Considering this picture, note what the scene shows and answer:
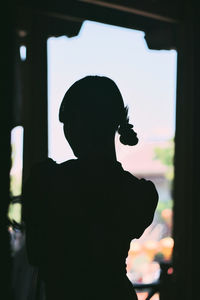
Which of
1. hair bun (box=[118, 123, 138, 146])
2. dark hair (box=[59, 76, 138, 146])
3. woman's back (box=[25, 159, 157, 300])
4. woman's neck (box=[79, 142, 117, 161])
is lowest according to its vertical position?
woman's back (box=[25, 159, 157, 300])

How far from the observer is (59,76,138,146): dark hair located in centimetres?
67

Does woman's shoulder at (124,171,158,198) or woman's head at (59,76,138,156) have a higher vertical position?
woman's head at (59,76,138,156)

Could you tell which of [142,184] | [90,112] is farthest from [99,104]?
[142,184]

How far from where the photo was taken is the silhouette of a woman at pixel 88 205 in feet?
2.03

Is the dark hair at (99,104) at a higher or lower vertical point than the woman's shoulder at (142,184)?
higher

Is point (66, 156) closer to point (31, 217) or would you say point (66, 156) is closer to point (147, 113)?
point (31, 217)

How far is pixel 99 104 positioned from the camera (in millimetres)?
673

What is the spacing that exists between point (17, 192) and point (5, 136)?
0.19 meters

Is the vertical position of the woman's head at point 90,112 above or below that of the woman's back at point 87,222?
above

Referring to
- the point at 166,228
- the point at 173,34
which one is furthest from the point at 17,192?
the point at 166,228

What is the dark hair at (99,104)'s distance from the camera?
67 cm

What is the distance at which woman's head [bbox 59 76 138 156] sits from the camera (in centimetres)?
67

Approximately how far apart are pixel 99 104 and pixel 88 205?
0.19 meters

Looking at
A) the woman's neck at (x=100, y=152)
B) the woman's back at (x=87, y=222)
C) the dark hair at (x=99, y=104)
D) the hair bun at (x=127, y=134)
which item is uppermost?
the dark hair at (x=99, y=104)
